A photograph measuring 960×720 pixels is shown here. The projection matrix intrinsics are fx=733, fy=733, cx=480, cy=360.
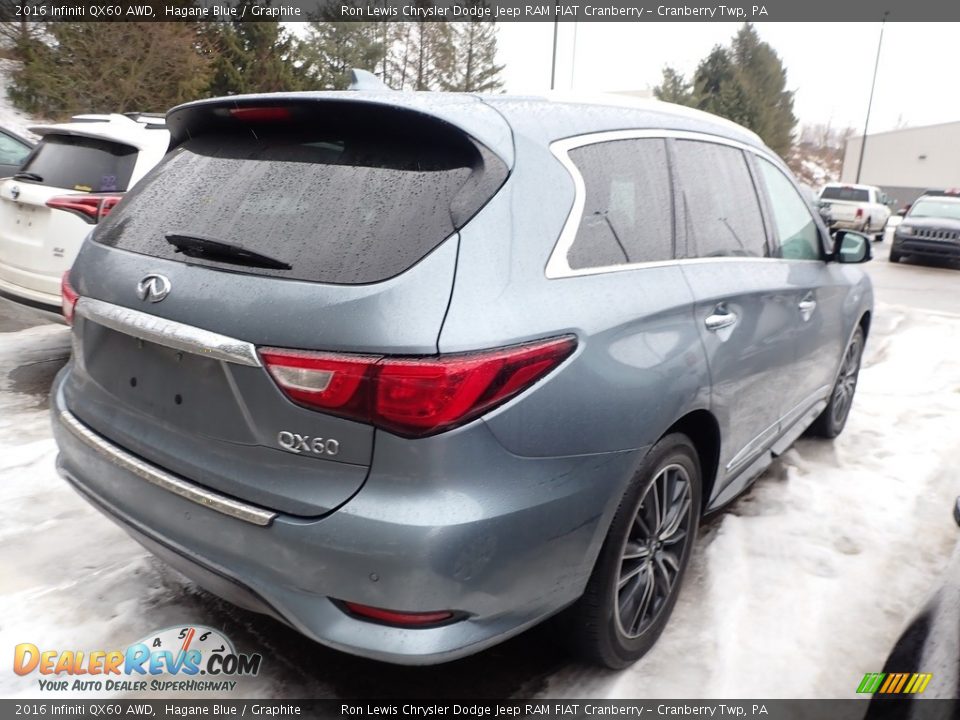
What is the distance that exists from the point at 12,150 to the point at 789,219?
790 centimetres

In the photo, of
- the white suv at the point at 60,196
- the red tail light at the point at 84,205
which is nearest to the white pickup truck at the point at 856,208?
the white suv at the point at 60,196

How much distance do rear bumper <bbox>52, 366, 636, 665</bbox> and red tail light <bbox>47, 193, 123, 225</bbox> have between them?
3365mm

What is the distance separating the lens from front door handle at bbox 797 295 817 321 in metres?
3.42

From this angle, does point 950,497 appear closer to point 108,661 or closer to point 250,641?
point 250,641

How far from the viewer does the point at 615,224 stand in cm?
223

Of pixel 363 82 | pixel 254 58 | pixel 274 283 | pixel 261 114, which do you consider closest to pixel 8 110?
pixel 254 58

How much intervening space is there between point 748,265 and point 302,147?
1.82 m

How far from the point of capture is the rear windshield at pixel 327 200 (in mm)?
1792

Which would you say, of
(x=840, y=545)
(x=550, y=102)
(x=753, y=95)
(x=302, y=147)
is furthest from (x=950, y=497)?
(x=753, y=95)

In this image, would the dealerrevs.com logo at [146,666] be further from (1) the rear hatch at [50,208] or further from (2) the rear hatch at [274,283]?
(1) the rear hatch at [50,208]

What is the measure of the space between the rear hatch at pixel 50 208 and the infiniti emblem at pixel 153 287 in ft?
10.2

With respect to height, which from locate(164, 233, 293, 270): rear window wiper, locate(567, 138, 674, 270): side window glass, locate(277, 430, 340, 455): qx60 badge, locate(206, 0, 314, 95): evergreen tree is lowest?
locate(277, 430, 340, 455): qx60 badge

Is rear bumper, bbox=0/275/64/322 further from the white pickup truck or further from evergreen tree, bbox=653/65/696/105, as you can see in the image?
evergreen tree, bbox=653/65/696/105

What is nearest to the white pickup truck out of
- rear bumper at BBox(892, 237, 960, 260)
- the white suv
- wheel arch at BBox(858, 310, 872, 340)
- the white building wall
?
rear bumper at BBox(892, 237, 960, 260)
